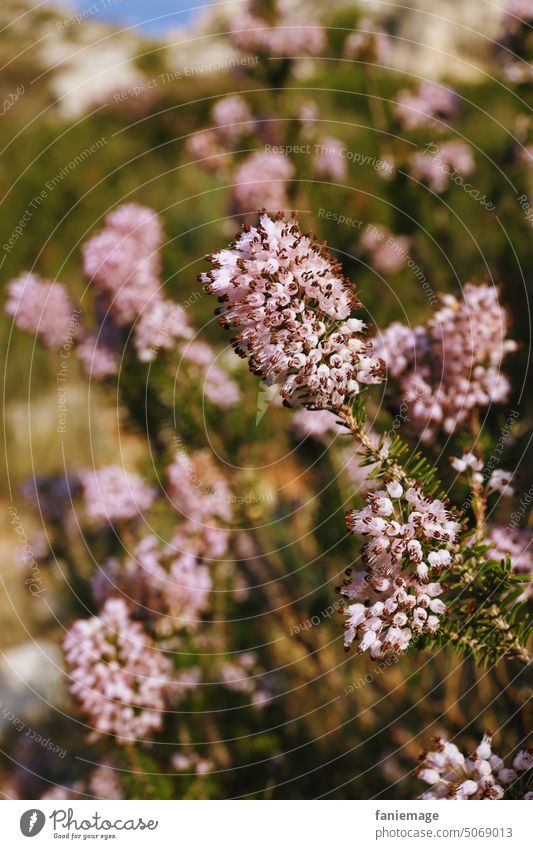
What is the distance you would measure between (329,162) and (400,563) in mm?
5195

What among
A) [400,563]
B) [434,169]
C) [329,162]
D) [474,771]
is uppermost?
[329,162]

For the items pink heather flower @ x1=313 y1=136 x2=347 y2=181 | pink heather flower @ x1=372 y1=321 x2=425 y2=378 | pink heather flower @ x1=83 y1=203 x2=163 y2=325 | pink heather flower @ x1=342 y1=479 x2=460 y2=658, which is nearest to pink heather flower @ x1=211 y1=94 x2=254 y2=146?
pink heather flower @ x1=313 y1=136 x2=347 y2=181

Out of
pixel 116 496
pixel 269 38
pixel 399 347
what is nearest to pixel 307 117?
pixel 269 38

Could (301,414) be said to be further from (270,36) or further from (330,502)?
(270,36)

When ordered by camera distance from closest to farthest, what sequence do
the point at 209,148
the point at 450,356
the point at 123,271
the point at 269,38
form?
the point at 450,356 < the point at 123,271 < the point at 269,38 < the point at 209,148

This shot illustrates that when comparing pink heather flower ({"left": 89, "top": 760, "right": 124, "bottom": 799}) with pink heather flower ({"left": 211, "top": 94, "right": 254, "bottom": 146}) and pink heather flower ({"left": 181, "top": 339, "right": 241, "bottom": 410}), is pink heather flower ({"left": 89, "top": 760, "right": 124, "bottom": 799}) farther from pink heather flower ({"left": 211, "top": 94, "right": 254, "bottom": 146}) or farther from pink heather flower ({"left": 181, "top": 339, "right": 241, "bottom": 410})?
pink heather flower ({"left": 211, "top": 94, "right": 254, "bottom": 146})

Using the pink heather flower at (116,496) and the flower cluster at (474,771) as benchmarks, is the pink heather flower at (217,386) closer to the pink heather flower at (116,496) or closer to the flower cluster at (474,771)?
the pink heather flower at (116,496)

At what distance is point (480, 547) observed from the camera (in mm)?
1787

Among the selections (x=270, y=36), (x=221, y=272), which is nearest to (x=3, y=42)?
(x=270, y=36)

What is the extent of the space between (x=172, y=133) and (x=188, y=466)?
711 inches

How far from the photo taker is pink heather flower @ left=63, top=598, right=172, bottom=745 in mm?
2658

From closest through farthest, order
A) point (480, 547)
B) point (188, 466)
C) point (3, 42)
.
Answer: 1. point (480, 547)
2. point (188, 466)
3. point (3, 42)
